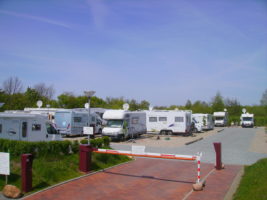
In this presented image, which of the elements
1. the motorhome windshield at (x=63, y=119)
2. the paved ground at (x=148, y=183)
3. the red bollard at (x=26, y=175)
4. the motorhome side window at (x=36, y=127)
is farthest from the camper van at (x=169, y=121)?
the red bollard at (x=26, y=175)

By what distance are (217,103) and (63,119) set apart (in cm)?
4531

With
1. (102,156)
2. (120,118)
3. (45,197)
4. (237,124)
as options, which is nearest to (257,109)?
(237,124)

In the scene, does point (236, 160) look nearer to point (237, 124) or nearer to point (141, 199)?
point (141, 199)

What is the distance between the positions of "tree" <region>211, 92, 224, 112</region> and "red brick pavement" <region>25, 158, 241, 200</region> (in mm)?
51016

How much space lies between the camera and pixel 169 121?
3047cm

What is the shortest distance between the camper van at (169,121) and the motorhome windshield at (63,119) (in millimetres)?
9594

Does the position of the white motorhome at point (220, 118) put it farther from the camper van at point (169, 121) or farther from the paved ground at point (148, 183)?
the paved ground at point (148, 183)

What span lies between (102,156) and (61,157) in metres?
1.98

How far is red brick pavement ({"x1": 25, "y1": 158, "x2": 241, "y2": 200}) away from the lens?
28.1 ft

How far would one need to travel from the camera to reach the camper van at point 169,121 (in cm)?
2979

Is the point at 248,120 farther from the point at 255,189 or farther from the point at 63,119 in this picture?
the point at 255,189

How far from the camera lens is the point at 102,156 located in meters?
12.8

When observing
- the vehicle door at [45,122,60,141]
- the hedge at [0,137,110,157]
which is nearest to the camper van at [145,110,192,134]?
the vehicle door at [45,122,60,141]

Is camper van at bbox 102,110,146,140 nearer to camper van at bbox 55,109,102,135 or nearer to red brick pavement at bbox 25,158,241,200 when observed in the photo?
camper van at bbox 55,109,102,135
